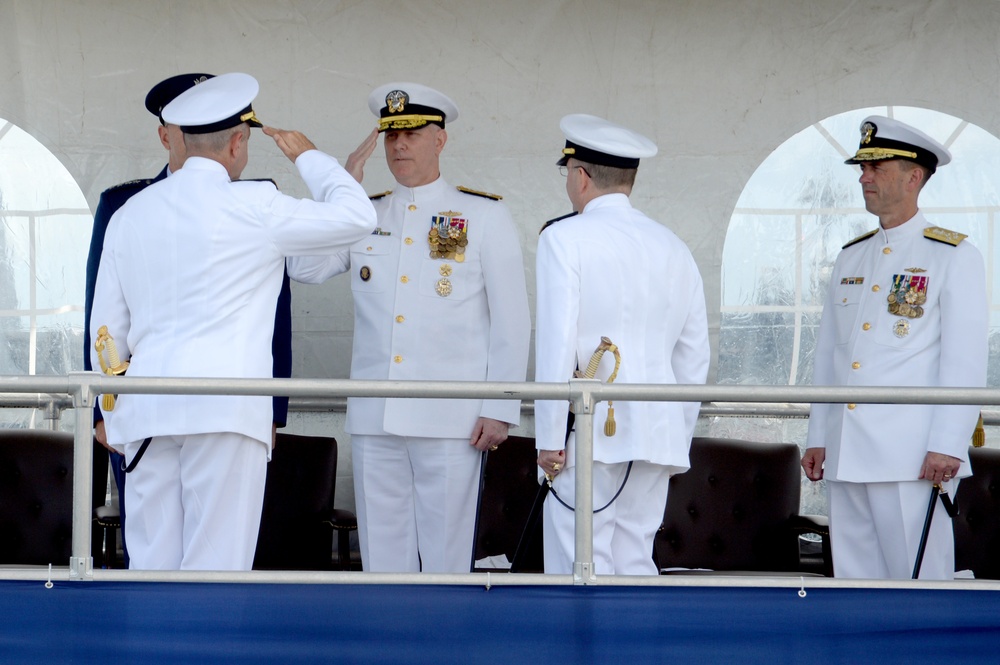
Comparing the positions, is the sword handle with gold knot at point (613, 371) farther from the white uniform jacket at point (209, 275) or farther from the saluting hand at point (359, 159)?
the saluting hand at point (359, 159)

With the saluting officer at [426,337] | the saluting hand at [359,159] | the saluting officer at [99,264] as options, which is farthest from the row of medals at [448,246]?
the saluting officer at [99,264]

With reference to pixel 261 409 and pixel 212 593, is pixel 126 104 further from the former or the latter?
pixel 212 593

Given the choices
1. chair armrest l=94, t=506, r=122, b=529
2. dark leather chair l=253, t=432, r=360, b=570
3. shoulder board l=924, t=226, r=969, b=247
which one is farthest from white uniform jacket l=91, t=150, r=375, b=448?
shoulder board l=924, t=226, r=969, b=247

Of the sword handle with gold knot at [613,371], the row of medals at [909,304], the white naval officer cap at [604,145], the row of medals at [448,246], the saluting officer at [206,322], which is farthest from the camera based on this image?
the row of medals at [448,246]

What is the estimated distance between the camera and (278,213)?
129 inches

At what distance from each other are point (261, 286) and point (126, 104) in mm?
1830

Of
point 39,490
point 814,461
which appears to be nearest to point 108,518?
point 39,490

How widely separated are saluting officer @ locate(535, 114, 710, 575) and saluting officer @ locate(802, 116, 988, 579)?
0.58m

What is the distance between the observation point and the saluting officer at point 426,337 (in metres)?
4.02

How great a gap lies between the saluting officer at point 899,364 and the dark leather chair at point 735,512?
552 mm

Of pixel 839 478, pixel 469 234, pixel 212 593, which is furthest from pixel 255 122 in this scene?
pixel 839 478

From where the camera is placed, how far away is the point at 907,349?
3869 mm

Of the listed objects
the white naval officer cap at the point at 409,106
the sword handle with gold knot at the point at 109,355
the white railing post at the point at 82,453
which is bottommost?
the white railing post at the point at 82,453

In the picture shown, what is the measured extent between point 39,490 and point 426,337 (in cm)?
163
